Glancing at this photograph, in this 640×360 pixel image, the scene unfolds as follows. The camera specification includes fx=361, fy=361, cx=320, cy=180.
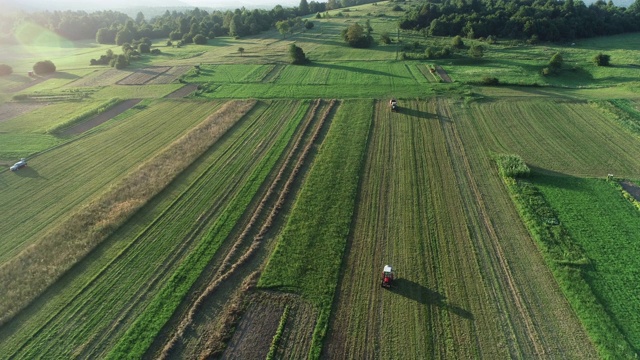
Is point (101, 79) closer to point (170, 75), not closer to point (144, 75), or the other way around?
point (144, 75)

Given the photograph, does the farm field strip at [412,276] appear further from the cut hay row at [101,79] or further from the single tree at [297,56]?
the cut hay row at [101,79]

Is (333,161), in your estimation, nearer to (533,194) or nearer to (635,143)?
(533,194)

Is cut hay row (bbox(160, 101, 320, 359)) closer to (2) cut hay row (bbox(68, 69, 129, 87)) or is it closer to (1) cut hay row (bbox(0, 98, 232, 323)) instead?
(1) cut hay row (bbox(0, 98, 232, 323))

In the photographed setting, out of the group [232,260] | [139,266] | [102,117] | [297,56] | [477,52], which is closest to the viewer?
[139,266]

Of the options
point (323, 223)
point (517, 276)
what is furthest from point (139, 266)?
point (517, 276)

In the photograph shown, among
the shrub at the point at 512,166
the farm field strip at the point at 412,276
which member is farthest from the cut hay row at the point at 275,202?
the shrub at the point at 512,166

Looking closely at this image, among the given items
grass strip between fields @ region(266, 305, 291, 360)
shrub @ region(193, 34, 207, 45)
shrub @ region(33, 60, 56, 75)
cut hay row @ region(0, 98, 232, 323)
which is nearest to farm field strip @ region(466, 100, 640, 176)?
grass strip between fields @ region(266, 305, 291, 360)
